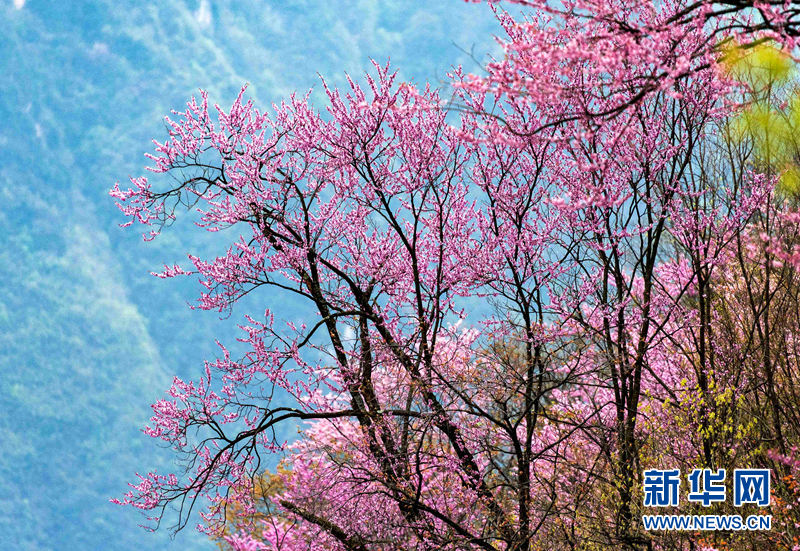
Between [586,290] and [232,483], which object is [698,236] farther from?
[232,483]

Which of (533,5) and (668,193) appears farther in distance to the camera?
(668,193)

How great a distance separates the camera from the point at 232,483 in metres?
8.66

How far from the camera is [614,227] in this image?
8.33 m

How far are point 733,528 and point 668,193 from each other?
12.1 feet

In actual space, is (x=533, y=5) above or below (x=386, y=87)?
below

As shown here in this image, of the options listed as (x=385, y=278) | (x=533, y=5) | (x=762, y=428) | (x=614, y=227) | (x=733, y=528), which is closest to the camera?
(x=533, y=5)

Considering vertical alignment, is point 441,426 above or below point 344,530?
above

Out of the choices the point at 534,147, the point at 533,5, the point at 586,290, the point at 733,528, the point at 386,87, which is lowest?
the point at 733,528

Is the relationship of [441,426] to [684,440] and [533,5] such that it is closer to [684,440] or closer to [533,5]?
[684,440]

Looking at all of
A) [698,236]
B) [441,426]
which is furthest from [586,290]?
[441,426]

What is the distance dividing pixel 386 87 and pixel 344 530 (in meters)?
5.46

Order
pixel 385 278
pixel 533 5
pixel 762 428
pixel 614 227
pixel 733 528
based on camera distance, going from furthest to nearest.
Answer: pixel 385 278 → pixel 614 227 → pixel 762 428 → pixel 733 528 → pixel 533 5

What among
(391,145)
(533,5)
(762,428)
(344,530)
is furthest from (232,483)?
(533,5)

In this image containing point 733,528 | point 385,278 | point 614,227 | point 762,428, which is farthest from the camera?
point 385,278
